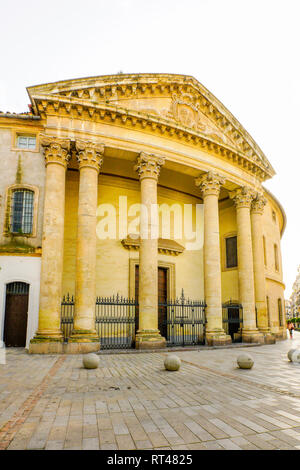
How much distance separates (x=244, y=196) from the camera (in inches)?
825

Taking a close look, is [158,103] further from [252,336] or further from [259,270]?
[252,336]

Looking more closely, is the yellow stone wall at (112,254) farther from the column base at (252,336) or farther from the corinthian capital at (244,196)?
the column base at (252,336)

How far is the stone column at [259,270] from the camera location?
20.5 metres

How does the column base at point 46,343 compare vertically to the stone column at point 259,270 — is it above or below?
below

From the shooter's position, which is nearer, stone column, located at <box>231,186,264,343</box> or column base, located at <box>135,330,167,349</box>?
column base, located at <box>135,330,167,349</box>

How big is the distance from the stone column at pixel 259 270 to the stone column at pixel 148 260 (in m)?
8.28

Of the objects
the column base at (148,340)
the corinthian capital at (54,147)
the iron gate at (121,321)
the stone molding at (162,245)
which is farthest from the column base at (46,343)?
the stone molding at (162,245)

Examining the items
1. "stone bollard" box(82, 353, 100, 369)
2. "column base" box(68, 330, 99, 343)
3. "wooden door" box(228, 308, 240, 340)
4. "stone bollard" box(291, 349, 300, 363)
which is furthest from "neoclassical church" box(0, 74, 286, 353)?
"stone bollard" box(291, 349, 300, 363)

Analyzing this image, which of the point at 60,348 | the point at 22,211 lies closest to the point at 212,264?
the point at 60,348

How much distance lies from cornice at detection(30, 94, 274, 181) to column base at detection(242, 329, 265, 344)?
34.1 feet

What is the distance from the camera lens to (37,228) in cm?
1600

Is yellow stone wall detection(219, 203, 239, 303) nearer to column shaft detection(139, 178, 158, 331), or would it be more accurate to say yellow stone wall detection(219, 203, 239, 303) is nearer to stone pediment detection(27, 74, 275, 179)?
stone pediment detection(27, 74, 275, 179)

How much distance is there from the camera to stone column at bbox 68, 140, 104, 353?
45.1ft

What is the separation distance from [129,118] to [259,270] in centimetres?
1238
